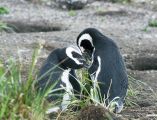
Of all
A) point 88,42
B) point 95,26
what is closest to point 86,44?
point 88,42

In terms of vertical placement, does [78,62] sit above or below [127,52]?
above

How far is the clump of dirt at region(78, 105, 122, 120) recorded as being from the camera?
3.81 metres

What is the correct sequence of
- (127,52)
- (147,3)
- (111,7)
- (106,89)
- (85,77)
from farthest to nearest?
(147,3), (111,7), (127,52), (85,77), (106,89)

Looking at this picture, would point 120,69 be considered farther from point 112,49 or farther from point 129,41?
point 129,41

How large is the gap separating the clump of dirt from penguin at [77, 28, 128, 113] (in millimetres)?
370

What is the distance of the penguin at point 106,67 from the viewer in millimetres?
4340

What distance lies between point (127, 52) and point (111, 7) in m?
3.80

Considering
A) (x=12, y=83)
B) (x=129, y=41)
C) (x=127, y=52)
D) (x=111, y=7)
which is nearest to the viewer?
(x=12, y=83)

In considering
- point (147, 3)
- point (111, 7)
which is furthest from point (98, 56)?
point (147, 3)

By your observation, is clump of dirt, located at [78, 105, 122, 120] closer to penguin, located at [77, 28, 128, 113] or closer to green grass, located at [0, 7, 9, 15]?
penguin, located at [77, 28, 128, 113]

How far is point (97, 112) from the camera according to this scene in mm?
3834

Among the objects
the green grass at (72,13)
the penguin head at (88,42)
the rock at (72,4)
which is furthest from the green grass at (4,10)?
the penguin head at (88,42)

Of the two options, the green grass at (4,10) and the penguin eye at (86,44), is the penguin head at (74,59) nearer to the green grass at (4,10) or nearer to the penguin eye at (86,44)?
the penguin eye at (86,44)

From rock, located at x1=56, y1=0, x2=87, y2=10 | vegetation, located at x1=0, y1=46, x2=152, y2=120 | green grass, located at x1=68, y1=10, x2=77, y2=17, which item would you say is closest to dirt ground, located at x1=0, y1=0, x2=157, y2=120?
green grass, located at x1=68, y1=10, x2=77, y2=17
